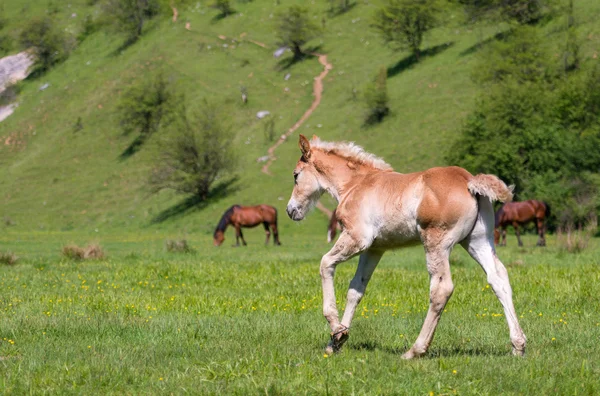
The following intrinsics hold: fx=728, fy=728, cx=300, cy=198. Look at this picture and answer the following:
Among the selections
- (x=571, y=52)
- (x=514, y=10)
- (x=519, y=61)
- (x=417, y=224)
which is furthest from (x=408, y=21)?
(x=417, y=224)

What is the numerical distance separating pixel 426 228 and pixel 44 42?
127805mm

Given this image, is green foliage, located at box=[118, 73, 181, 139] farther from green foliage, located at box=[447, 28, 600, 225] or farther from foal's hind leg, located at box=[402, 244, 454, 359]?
foal's hind leg, located at box=[402, 244, 454, 359]

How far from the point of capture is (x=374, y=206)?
8.50 m

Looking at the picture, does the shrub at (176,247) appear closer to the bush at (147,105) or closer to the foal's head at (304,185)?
the foal's head at (304,185)

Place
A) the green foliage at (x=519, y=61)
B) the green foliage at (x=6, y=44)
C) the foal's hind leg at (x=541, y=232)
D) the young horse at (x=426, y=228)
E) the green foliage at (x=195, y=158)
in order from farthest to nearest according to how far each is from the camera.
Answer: the green foliage at (x=6, y=44), the green foliage at (x=195, y=158), the green foliage at (x=519, y=61), the foal's hind leg at (x=541, y=232), the young horse at (x=426, y=228)

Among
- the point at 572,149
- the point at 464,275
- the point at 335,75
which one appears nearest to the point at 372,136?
the point at 335,75

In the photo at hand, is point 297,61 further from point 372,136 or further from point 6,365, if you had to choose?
point 6,365

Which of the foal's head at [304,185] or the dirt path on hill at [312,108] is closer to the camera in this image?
the foal's head at [304,185]

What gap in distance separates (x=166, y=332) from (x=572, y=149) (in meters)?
46.9

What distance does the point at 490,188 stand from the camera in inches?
308

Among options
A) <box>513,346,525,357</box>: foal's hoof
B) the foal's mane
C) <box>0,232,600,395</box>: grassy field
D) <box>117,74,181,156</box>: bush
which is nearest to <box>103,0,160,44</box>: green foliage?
<box>117,74,181,156</box>: bush

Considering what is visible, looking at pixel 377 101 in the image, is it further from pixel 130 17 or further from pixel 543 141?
pixel 130 17

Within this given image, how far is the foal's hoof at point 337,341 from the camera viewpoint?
324 inches

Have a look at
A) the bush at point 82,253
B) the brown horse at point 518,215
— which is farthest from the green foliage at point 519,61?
the bush at point 82,253
